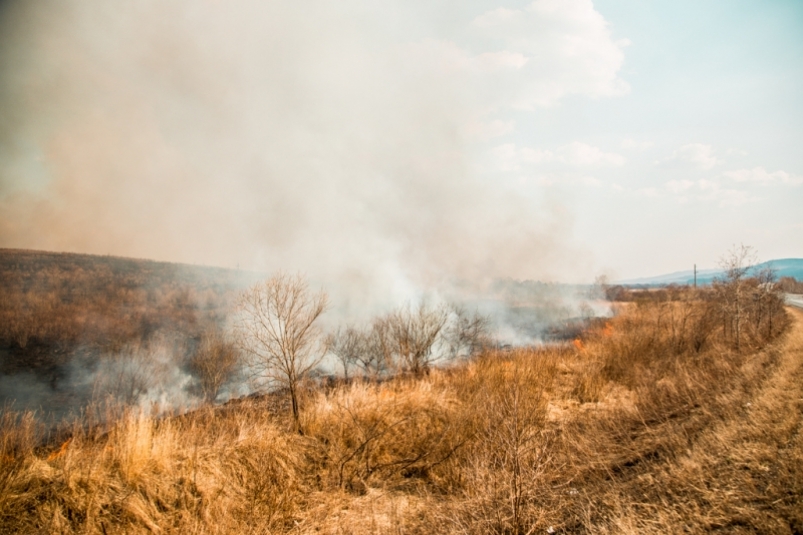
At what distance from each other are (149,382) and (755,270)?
36434 millimetres

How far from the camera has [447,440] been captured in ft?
25.6

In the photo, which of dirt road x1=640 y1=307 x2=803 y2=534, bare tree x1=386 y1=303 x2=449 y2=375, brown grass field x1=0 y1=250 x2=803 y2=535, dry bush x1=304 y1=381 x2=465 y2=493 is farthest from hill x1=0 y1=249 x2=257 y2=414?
dirt road x1=640 y1=307 x2=803 y2=534

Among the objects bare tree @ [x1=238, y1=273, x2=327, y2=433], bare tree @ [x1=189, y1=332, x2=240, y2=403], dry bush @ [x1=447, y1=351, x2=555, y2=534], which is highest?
bare tree @ [x1=238, y1=273, x2=327, y2=433]

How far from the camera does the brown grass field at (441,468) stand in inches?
170

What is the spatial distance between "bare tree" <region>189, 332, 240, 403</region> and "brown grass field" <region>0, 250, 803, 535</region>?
1267 cm

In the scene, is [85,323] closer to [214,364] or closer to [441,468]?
[214,364]

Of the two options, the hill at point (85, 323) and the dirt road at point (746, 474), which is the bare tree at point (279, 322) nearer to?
the dirt road at point (746, 474)

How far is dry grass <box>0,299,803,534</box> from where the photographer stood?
14.2ft

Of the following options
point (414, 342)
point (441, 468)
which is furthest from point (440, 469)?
point (414, 342)

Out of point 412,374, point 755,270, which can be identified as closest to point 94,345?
point 412,374

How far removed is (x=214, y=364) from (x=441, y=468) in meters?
18.3

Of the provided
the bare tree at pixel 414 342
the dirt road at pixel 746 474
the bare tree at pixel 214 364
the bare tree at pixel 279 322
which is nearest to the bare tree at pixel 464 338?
the bare tree at pixel 414 342

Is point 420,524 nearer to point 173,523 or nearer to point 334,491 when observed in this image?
point 334,491

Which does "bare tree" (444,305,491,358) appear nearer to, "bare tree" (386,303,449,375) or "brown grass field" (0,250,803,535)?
"bare tree" (386,303,449,375)
